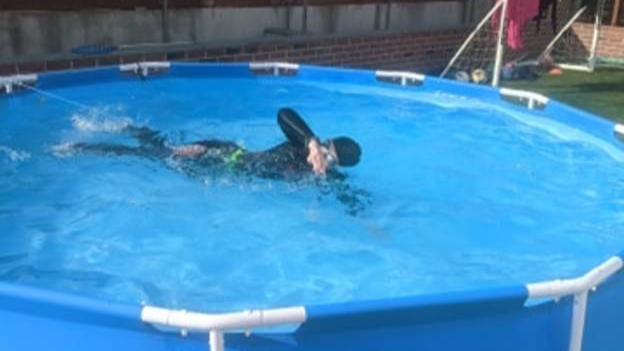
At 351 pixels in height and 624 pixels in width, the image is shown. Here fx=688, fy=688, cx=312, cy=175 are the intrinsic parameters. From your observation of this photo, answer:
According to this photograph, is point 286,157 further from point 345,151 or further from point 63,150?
point 63,150

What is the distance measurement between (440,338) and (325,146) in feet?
8.98

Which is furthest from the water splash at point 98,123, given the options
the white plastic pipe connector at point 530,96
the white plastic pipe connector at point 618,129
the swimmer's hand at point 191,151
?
the white plastic pipe connector at point 618,129

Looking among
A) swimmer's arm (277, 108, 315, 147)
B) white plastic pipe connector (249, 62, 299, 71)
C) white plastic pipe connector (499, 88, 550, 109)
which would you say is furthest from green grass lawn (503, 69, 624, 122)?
swimmer's arm (277, 108, 315, 147)

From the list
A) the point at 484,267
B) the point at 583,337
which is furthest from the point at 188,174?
the point at 583,337

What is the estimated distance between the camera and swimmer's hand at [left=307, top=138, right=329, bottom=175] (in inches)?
196

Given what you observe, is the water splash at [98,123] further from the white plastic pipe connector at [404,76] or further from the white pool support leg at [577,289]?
the white pool support leg at [577,289]

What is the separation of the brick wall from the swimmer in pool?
7.16 ft

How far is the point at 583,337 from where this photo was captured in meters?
2.75

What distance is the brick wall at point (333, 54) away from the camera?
805 cm

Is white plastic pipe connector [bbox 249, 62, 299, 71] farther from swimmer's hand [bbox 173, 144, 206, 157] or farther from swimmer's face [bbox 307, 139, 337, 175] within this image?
swimmer's face [bbox 307, 139, 337, 175]

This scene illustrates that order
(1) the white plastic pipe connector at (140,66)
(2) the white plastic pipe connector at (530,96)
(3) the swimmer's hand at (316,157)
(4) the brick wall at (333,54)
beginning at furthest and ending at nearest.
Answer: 1. (4) the brick wall at (333,54)
2. (1) the white plastic pipe connector at (140,66)
3. (2) the white plastic pipe connector at (530,96)
4. (3) the swimmer's hand at (316,157)

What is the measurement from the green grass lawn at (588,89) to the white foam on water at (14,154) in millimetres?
6944

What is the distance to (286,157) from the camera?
5.52 metres

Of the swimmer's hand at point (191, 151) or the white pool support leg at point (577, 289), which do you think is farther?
the swimmer's hand at point (191, 151)
